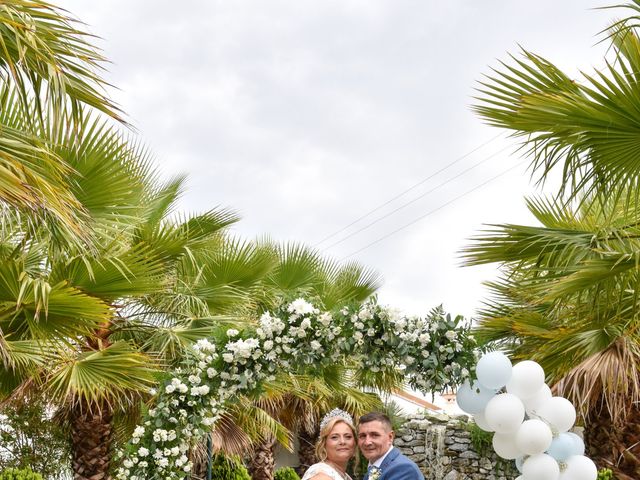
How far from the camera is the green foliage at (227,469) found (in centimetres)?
1606

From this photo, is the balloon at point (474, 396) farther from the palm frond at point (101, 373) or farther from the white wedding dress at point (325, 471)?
the palm frond at point (101, 373)

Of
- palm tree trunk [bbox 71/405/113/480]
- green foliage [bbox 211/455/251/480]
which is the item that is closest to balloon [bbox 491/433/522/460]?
palm tree trunk [bbox 71/405/113/480]

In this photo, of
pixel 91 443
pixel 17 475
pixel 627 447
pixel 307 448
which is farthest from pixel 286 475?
pixel 627 447

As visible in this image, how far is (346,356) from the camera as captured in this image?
Result: 6230 mm

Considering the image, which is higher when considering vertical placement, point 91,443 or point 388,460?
point 91,443

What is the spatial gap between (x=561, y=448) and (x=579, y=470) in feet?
0.61

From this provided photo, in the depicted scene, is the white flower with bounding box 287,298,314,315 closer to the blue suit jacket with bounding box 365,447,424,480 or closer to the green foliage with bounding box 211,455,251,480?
the blue suit jacket with bounding box 365,447,424,480

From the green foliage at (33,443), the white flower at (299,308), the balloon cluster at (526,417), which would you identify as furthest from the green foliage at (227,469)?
the balloon cluster at (526,417)

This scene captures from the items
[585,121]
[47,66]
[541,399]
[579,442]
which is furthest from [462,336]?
[47,66]

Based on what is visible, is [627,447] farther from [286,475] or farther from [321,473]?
[286,475]

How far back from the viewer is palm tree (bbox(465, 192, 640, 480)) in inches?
280

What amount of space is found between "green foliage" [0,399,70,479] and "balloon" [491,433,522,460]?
426 inches

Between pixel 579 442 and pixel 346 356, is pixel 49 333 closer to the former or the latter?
pixel 346 356

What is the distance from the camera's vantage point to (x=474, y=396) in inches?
232
